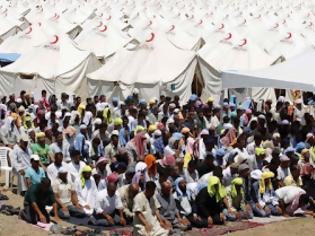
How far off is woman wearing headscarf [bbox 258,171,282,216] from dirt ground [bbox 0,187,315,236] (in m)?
0.30

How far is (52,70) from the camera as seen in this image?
68.6 feet

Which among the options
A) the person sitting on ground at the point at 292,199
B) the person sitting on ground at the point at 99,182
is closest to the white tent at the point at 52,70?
the person sitting on ground at the point at 99,182

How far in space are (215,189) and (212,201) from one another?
0.67 feet

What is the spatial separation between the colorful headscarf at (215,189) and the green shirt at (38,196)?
217cm

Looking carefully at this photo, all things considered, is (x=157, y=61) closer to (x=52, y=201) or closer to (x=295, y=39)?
(x=295, y=39)

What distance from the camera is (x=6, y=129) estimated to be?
1391 centimetres

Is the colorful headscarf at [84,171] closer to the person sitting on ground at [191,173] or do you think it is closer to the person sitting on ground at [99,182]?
the person sitting on ground at [99,182]

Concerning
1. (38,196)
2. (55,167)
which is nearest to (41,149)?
(55,167)

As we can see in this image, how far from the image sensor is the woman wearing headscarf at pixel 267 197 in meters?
11.0

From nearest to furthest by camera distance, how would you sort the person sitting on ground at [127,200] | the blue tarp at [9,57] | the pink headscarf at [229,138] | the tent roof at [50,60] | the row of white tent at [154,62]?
the person sitting on ground at [127,200]
the pink headscarf at [229,138]
the row of white tent at [154,62]
the tent roof at [50,60]
the blue tarp at [9,57]

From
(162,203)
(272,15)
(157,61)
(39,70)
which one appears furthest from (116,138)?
(272,15)

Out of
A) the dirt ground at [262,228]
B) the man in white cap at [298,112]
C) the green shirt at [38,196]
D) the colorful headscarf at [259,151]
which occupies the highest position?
the man in white cap at [298,112]

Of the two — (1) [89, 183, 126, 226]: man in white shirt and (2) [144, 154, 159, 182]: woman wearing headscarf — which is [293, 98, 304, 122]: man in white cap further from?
(1) [89, 183, 126, 226]: man in white shirt

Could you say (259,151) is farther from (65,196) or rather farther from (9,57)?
(9,57)
